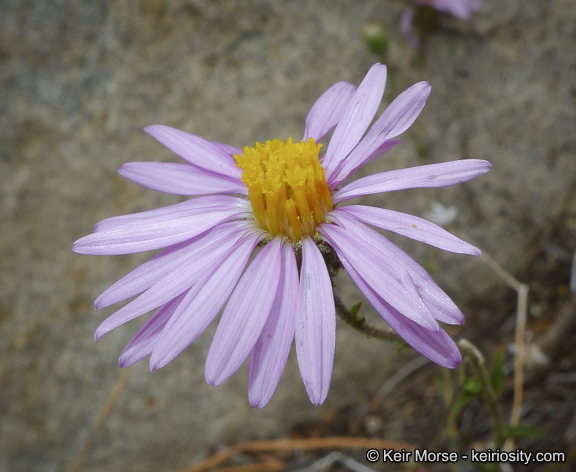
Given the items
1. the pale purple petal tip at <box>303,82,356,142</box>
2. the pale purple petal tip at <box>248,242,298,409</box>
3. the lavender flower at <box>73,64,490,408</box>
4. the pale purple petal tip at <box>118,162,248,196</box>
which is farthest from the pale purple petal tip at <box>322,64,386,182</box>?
the pale purple petal tip at <box>248,242,298,409</box>

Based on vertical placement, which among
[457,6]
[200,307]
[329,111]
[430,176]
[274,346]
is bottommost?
[274,346]

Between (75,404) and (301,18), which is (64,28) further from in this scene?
(75,404)

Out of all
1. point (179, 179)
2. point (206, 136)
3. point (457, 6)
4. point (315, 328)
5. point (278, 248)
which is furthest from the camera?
point (457, 6)

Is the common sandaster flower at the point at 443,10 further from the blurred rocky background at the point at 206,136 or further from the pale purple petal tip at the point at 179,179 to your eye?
the pale purple petal tip at the point at 179,179

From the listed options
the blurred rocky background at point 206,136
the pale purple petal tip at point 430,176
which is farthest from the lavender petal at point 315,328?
the blurred rocky background at point 206,136

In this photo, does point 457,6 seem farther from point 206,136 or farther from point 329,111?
point 329,111

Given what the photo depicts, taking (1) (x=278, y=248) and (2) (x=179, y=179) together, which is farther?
(2) (x=179, y=179)

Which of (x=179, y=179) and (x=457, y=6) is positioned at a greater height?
(x=457, y=6)

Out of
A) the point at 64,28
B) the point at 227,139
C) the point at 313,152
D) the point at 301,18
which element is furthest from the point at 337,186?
the point at 64,28

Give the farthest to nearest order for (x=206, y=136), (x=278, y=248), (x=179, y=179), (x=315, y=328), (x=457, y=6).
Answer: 1. (x=457, y=6)
2. (x=206, y=136)
3. (x=179, y=179)
4. (x=278, y=248)
5. (x=315, y=328)

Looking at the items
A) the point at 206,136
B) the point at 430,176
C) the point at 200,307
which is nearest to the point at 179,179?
the point at 200,307
